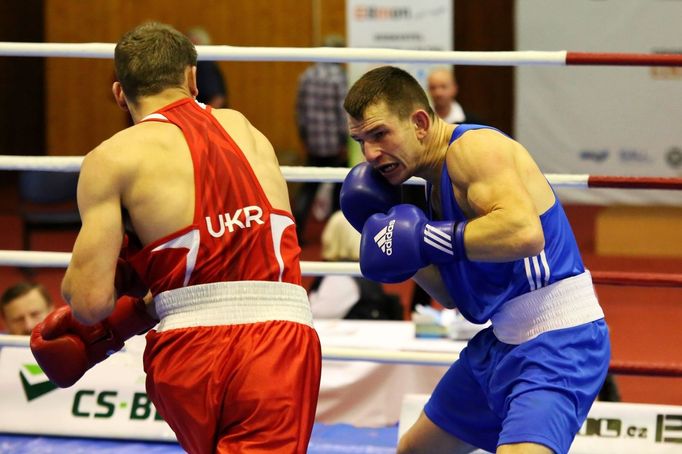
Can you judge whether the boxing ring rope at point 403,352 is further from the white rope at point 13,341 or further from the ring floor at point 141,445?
the ring floor at point 141,445

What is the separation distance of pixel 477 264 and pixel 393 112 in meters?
0.43

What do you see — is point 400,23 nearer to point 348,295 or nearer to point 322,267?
point 348,295

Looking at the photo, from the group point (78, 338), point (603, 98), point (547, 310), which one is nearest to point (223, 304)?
point (78, 338)

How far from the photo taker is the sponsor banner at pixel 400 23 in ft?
28.9

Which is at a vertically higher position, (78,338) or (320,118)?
(78,338)

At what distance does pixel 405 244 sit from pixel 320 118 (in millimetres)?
6998

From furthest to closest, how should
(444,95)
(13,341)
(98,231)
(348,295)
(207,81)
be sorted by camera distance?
(207,81) → (444,95) → (348,295) → (13,341) → (98,231)

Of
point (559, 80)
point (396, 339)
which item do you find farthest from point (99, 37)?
point (396, 339)

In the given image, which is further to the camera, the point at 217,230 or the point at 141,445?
the point at 141,445

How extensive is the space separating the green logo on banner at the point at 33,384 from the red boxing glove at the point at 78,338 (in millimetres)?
1401

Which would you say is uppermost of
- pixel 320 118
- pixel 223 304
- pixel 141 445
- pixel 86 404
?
pixel 223 304

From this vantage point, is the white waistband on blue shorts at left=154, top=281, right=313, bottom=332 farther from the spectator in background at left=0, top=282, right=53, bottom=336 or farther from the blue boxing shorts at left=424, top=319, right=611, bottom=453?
the spectator in background at left=0, top=282, right=53, bottom=336

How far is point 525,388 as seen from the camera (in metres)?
2.68

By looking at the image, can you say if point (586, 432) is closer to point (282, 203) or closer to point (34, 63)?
point (282, 203)
